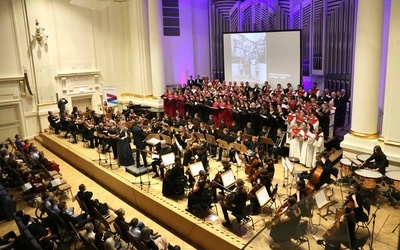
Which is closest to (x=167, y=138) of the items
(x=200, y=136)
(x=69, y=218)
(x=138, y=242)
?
(x=200, y=136)

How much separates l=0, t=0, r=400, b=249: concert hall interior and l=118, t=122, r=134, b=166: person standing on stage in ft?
0.17

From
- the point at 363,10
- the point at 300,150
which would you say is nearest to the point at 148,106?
the point at 300,150

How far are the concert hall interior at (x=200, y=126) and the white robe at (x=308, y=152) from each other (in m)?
0.04

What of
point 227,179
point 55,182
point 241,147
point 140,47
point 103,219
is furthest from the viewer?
point 140,47

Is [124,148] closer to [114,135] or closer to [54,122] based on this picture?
[114,135]

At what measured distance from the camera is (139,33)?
66.0 feet

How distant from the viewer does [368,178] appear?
8.78 metres

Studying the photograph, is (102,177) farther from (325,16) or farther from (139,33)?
(325,16)

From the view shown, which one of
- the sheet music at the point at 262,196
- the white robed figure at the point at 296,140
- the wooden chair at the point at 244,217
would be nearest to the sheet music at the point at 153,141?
the wooden chair at the point at 244,217

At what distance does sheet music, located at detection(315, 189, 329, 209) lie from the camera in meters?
7.34

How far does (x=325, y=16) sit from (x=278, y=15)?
3.15 metres

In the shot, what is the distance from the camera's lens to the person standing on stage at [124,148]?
12.4m

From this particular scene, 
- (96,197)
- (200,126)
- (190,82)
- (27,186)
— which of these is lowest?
(96,197)

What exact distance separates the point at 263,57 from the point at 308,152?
28.1 feet
